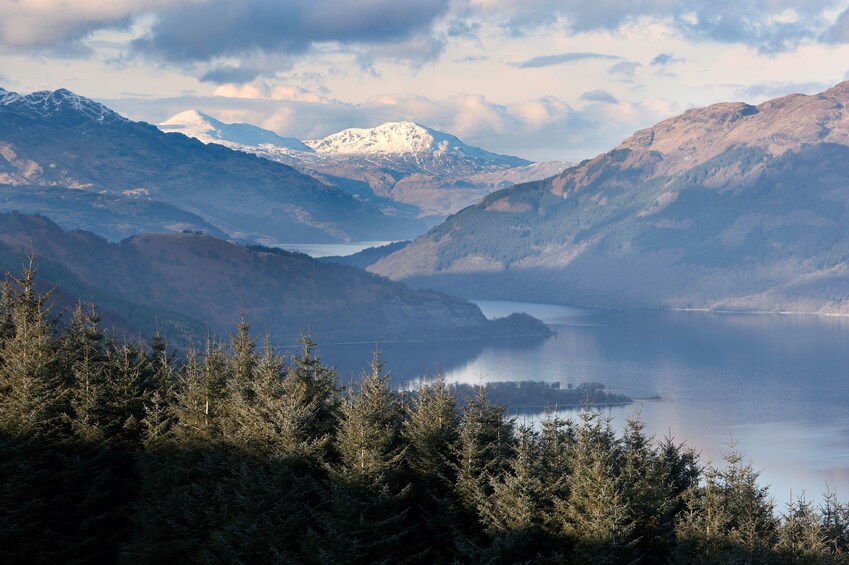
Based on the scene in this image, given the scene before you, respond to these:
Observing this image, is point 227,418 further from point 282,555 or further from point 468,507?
point 468,507

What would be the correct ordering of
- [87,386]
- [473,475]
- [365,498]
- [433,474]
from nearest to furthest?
1. [365,498]
2. [473,475]
3. [433,474]
4. [87,386]

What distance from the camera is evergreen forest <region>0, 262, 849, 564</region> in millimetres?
34219

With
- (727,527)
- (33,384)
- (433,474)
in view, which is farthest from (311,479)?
(727,527)

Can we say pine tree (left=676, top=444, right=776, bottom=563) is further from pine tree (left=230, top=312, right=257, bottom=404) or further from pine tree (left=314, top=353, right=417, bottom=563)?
pine tree (left=230, top=312, right=257, bottom=404)

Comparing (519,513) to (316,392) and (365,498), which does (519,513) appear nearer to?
(365,498)

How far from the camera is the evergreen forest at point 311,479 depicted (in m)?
34.2

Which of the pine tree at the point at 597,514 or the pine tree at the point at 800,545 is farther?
the pine tree at the point at 800,545

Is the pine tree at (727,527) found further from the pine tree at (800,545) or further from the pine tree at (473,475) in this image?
the pine tree at (473,475)

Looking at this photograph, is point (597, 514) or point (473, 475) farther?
point (473, 475)

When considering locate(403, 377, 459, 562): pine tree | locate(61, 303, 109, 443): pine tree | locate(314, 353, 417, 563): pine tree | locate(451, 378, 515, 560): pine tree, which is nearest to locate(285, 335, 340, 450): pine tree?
locate(314, 353, 417, 563): pine tree

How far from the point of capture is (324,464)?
3634cm

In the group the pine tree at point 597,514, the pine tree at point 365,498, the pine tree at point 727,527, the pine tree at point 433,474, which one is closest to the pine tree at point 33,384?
the pine tree at point 365,498

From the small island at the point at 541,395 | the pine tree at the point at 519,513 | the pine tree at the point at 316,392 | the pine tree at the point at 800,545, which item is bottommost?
the pine tree at the point at 800,545

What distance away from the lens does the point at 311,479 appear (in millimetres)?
37281
